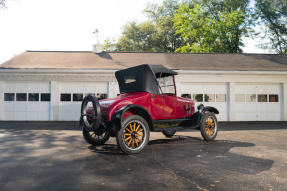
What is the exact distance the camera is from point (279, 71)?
1505 cm

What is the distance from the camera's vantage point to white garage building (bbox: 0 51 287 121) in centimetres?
1470

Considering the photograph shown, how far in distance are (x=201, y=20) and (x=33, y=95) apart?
2402 cm

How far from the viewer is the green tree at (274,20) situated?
33844mm

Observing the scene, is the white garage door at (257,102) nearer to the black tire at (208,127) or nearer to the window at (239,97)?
the window at (239,97)

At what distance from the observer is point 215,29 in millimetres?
30250

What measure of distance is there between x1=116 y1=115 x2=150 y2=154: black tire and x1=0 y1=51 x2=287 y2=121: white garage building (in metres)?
9.60

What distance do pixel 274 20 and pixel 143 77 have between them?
36995 millimetres

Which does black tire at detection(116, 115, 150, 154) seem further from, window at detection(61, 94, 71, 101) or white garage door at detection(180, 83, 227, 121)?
window at detection(61, 94, 71, 101)

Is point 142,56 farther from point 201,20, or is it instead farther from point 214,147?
point 201,20

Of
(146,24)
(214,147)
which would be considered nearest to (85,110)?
(214,147)

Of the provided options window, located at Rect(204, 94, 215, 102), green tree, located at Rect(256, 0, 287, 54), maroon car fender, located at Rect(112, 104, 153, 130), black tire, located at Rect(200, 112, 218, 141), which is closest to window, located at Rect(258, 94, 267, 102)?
window, located at Rect(204, 94, 215, 102)

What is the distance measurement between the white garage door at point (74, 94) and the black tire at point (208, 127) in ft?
30.2

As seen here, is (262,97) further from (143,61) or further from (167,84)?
(167,84)

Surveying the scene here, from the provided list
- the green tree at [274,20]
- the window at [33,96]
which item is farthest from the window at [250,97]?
the green tree at [274,20]
